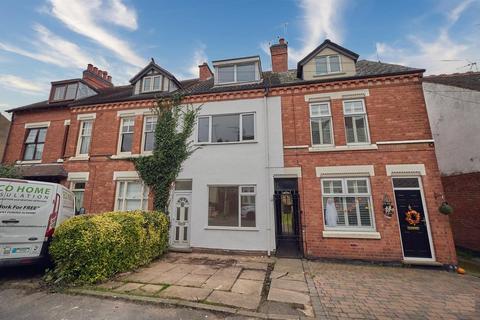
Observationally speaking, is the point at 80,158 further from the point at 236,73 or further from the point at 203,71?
the point at 236,73

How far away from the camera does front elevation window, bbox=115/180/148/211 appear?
1050 centimetres

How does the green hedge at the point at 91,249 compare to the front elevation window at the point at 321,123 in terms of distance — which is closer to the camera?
the green hedge at the point at 91,249

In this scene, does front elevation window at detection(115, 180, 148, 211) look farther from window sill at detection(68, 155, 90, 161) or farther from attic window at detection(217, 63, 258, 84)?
attic window at detection(217, 63, 258, 84)

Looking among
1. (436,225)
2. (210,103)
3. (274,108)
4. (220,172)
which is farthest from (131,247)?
(436,225)

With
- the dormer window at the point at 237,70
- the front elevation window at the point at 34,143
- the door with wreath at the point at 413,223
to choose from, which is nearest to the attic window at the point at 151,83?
the dormer window at the point at 237,70

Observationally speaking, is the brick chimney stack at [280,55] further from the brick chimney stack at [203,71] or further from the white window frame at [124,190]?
the white window frame at [124,190]

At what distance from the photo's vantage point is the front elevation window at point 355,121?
30.1 feet

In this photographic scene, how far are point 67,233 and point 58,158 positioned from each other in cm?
878

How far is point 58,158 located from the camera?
12125 millimetres

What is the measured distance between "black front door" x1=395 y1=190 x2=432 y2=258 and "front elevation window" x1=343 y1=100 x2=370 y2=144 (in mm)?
2621

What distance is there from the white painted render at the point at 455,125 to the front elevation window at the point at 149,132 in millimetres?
15270

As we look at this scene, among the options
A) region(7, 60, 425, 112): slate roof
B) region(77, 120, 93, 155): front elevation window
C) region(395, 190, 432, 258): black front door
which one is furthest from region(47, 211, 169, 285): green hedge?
region(395, 190, 432, 258): black front door

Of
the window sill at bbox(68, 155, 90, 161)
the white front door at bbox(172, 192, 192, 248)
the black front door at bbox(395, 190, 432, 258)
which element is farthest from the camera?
the window sill at bbox(68, 155, 90, 161)

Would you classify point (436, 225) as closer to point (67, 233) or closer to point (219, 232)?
point (219, 232)
